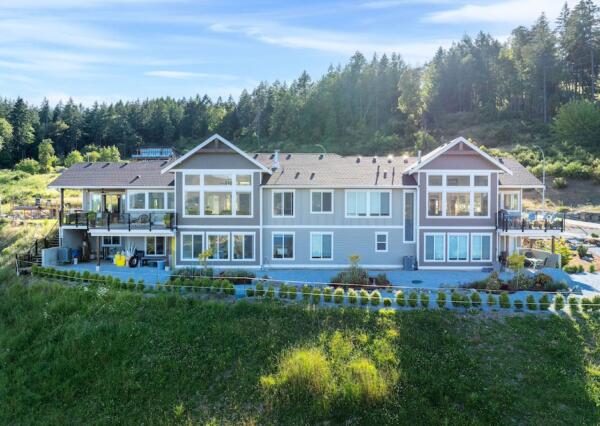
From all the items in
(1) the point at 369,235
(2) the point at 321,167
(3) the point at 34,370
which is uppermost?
(2) the point at 321,167

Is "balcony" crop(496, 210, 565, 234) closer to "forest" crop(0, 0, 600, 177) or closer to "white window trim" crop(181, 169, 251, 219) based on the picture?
"white window trim" crop(181, 169, 251, 219)

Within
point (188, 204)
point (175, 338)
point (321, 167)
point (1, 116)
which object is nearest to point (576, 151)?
point (321, 167)

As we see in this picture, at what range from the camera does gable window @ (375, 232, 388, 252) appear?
2450 centimetres

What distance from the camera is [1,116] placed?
81312 mm

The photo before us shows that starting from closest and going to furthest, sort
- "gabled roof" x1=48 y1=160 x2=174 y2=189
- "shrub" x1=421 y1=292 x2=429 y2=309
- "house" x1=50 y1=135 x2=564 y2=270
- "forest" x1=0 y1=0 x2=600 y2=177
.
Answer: "shrub" x1=421 y1=292 x2=429 y2=309 < "house" x1=50 y1=135 x2=564 y2=270 < "gabled roof" x1=48 y1=160 x2=174 y2=189 < "forest" x1=0 y1=0 x2=600 y2=177

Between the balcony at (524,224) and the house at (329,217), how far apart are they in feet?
0.24

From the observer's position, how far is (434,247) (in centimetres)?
2430

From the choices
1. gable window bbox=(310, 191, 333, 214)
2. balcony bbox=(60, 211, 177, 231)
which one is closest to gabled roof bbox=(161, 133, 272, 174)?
balcony bbox=(60, 211, 177, 231)

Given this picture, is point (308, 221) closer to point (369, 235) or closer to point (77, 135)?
point (369, 235)

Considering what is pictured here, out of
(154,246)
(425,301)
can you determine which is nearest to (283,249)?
(154,246)

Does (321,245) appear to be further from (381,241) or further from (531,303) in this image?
(531,303)

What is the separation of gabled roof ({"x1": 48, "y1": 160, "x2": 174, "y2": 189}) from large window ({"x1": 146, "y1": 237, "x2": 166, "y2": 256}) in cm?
322

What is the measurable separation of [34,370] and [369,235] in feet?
55.3

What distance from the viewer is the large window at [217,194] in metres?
24.2
